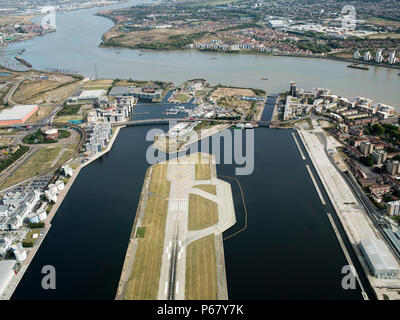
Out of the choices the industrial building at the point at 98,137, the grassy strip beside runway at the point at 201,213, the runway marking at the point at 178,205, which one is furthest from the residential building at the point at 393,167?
the industrial building at the point at 98,137

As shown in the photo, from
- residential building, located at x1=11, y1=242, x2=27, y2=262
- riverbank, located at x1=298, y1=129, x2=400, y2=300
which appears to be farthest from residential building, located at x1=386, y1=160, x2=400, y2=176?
residential building, located at x1=11, y1=242, x2=27, y2=262

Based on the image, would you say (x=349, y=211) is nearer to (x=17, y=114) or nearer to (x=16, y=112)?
(x=17, y=114)

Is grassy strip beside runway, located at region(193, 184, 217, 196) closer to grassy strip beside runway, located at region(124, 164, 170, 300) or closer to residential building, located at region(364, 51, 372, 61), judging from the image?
grassy strip beside runway, located at region(124, 164, 170, 300)

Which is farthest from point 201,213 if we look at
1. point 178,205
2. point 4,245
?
point 4,245
